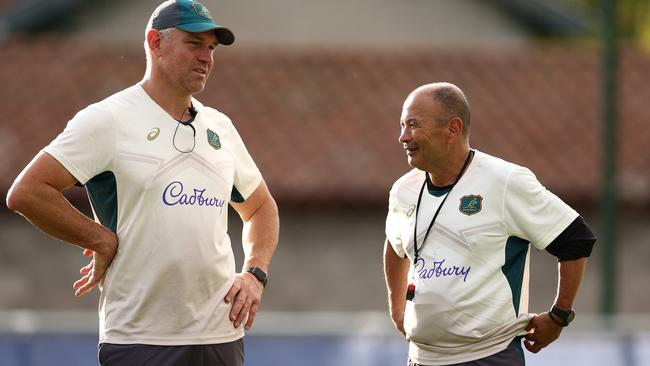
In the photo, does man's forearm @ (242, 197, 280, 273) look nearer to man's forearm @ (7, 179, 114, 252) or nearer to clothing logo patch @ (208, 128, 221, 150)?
clothing logo patch @ (208, 128, 221, 150)

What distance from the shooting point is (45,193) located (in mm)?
5086

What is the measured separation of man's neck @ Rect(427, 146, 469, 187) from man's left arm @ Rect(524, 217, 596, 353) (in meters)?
0.49

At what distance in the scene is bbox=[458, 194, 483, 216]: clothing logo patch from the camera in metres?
5.45

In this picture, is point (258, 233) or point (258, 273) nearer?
point (258, 273)

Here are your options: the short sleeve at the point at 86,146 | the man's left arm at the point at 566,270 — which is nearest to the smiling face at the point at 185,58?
the short sleeve at the point at 86,146

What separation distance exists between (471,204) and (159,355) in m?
1.39

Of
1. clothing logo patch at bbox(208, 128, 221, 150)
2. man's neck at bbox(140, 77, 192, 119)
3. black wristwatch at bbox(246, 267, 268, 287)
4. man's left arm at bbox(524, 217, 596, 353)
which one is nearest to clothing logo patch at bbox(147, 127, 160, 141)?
man's neck at bbox(140, 77, 192, 119)

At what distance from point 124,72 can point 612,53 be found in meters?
7.44

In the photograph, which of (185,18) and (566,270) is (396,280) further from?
(185,18)

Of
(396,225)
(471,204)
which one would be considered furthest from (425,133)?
(396,225)

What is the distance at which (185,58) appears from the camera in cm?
530

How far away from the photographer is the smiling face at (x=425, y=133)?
5.46 meters

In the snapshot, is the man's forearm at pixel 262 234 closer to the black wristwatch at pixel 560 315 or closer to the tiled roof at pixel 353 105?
the black wristwatch at pixel 560 315

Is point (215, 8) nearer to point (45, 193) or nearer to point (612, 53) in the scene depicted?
point (612, 53)
